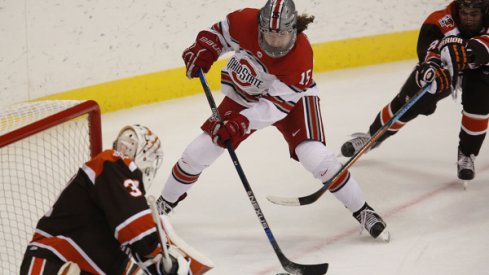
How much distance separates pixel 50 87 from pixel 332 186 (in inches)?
76.9

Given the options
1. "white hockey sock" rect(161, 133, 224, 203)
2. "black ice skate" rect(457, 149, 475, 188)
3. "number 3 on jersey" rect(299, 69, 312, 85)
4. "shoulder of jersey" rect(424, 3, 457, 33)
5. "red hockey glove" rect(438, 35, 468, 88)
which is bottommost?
"black ice skate" rect(457, 149, 475, 188)

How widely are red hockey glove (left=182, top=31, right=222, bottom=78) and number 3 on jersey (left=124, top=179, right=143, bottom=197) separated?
128 centimetres

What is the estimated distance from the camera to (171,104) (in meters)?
4.98

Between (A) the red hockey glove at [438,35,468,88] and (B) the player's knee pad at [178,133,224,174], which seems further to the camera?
(A) the red hockey glove at [438,35,468,88]

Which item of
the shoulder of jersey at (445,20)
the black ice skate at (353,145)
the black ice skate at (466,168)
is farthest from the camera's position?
the black ice skate at (353,145)

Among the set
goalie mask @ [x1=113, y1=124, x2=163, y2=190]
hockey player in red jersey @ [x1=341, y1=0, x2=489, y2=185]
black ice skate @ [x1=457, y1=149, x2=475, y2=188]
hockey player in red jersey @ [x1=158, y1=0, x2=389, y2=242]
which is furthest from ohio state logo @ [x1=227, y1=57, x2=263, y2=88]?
black ice skate @ [x1=457, y1=149, x2=475, y2=188]

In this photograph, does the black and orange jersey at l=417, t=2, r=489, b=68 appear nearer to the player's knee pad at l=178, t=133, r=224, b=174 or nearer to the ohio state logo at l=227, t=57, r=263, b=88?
the ohio state logo at l=227, t=57, r=263, b=88

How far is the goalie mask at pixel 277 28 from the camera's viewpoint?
2.95 m

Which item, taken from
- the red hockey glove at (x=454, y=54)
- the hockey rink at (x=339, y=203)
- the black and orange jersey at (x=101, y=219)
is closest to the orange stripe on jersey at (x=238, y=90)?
the hockey rink at (x=339, y=203)

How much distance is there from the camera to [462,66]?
132 inches

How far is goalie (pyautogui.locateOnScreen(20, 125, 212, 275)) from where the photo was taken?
6.81ft

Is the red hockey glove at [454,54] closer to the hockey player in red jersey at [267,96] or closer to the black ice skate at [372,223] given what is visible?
the hockey player in red jersey at [267,96]

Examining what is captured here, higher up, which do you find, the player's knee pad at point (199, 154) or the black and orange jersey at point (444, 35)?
the black and orange jersey at point (444, 35)

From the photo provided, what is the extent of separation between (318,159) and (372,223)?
0.35 m
